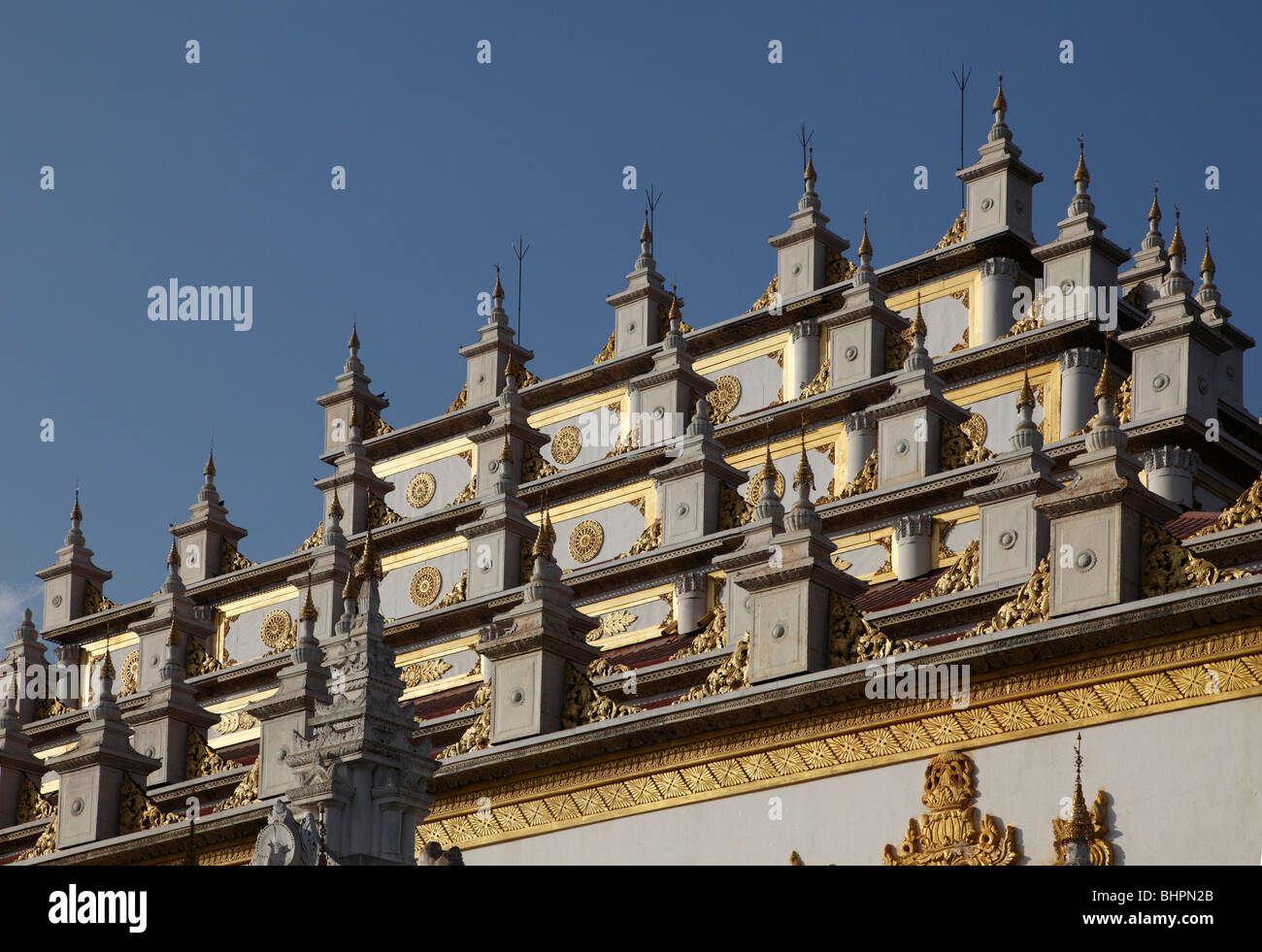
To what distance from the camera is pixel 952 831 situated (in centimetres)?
2550

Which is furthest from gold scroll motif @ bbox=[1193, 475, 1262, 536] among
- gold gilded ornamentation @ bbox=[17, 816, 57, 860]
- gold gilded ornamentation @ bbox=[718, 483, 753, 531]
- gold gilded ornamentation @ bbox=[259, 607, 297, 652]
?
gold gilded ornamentation @ bbox=[259, 607, 297, 652]

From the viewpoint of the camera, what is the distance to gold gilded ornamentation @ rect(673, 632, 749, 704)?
91.8 ft

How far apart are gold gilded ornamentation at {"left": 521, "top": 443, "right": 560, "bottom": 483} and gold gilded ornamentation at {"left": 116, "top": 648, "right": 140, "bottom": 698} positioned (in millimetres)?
8526

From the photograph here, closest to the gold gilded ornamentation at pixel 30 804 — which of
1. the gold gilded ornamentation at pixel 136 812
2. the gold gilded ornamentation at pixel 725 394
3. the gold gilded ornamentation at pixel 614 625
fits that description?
the gold gilded ornamentation at pixel 136 812

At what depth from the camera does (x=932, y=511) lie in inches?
1395

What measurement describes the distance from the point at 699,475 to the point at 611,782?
1011 centimetres

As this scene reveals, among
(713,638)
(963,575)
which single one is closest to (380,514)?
(713,638)

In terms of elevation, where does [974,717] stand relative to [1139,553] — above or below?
below

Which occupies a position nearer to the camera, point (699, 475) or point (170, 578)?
point (699, 475)

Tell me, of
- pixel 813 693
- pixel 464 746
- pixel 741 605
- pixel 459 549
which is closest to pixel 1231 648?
pixel 813 693

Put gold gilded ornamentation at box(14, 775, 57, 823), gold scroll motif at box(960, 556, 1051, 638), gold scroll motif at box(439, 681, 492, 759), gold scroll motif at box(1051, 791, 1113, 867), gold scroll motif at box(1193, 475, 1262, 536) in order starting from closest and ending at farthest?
1. gold scroll motif at box(1051, 791, 1113, 867)
2. gold scroll motif at box(960, 556, 1051, 638)
3. gold scroll motif at box(1193, 475, 1262, 536)
4. gold scroll motif at box(439, 681, 492, 759)
5. gold gilded ornamentation at box(14, 775, 57, 823)

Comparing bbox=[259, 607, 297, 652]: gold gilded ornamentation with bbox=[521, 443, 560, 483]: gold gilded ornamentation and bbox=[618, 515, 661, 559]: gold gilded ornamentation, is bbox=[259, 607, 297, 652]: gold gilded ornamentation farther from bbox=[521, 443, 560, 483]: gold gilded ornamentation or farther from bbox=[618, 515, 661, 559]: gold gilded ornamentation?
bbox=[618, 515, 661, 559]: gold gilded ornamentation

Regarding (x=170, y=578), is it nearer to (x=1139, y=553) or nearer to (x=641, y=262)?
(x=641, y=262)

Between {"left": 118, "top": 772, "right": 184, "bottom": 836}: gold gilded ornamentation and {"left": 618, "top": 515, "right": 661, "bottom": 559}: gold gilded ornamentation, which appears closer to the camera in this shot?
{"left": 118, "top": 772, "right": 184, "bottom": 836}: gold gilded ornamentation
